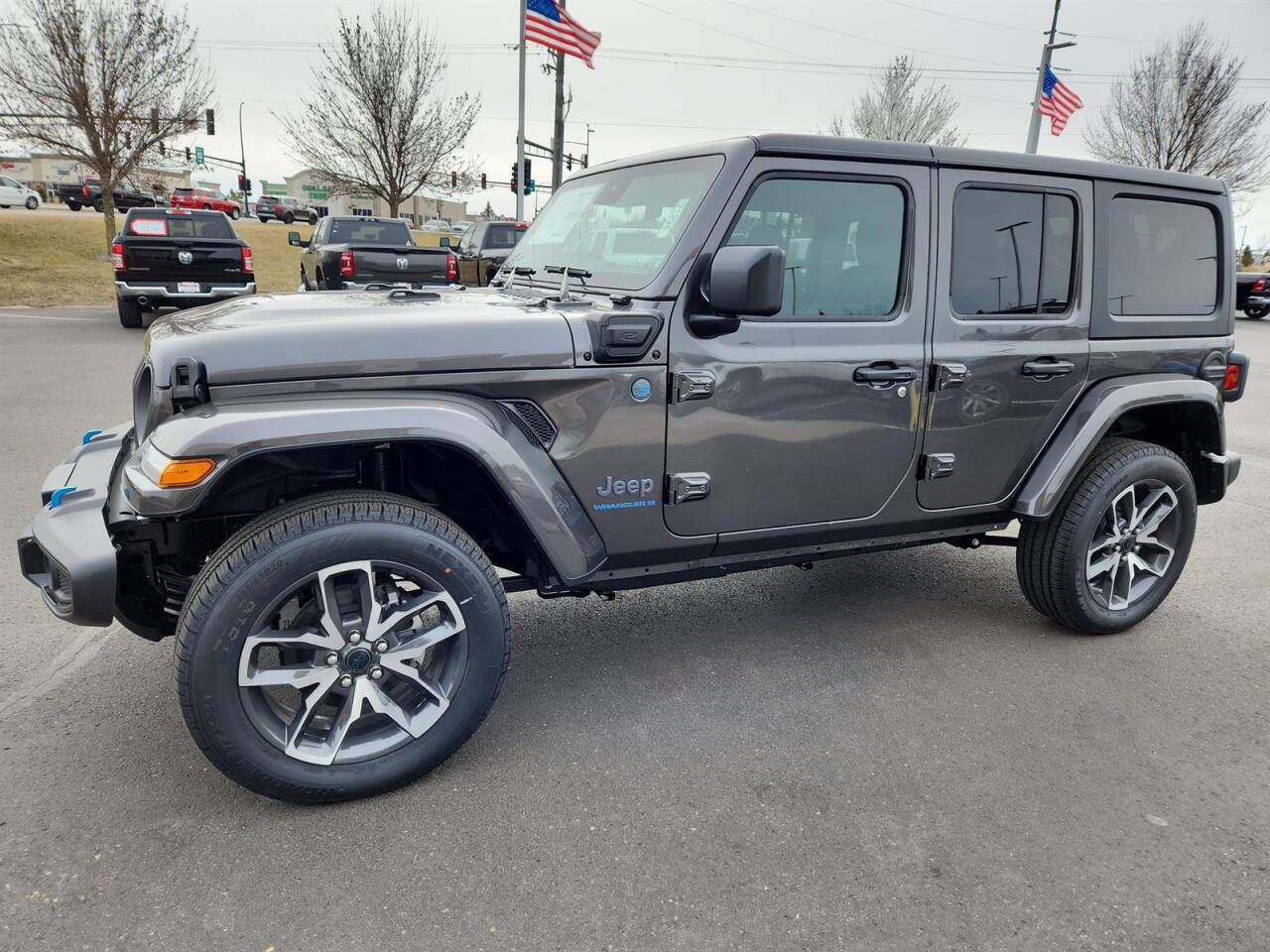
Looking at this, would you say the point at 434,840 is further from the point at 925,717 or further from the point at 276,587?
the point at 925,717

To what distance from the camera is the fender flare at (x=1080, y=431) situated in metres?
3.40

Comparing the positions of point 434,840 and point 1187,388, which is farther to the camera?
point 1187,388

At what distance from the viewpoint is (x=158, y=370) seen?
2314 millimetres

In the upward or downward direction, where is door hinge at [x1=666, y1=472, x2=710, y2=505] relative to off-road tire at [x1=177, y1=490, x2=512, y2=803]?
upward

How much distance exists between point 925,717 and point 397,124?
27.0 meters

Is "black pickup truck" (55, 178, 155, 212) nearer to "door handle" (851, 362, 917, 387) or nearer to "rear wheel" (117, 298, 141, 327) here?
"rear wheel" (117, 298, 141, 327)

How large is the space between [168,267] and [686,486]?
40.9 feet

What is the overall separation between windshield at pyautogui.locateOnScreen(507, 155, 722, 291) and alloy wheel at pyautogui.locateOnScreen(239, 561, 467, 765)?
1.28 meters

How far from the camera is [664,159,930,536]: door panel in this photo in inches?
110

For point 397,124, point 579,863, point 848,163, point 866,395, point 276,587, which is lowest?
point 579,863

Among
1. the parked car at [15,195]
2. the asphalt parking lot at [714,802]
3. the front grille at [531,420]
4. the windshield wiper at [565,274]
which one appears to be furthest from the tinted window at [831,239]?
the parked car at [15,195]

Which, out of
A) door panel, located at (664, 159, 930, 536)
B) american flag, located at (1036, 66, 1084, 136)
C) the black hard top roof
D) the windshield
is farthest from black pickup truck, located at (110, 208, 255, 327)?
american flag, located at (1036, 66, 1084, 136)

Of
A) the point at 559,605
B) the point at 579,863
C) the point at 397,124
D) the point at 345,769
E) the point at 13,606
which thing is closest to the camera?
the point at 579,863

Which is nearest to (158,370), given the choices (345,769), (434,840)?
(345,769)
